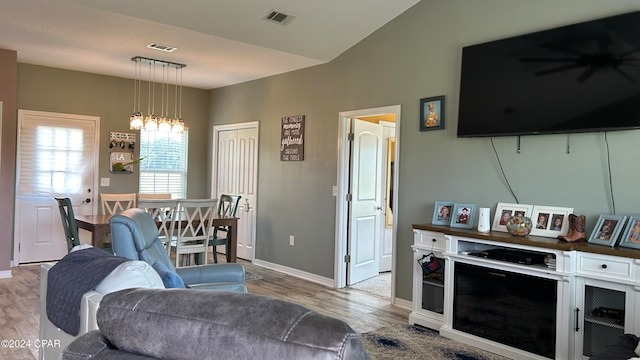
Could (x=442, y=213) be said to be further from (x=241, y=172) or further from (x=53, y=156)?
(x=53, y=156)

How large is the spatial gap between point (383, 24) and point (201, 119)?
3887mm

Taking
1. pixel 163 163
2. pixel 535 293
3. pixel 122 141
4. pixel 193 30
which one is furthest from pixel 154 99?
pixel 535 293

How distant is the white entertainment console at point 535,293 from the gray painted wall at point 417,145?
49 cm

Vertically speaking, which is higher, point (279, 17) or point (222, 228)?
point (279, 17)

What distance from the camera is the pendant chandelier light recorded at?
17.6 ft

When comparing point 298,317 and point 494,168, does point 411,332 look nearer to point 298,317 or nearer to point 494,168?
point 494,168

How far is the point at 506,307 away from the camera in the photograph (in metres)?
3.29

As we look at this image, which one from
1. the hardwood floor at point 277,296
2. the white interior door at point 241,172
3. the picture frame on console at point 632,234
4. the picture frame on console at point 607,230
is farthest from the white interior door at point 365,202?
the picture frame on console at point 632,234

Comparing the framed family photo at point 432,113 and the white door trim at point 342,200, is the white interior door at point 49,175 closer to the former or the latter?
the white door trim at point 342,200

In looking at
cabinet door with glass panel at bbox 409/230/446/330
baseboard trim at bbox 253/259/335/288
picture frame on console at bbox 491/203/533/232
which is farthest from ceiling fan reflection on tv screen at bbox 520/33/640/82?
baseboard trim at bbox 253/259/335/288

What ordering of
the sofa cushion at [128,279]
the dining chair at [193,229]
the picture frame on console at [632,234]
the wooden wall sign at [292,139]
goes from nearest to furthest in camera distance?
the sofa cushion at [128,279] < the picture frame on console at [632,234] < the dining chair at [193,229] < the wooden wall sign at [292,139]

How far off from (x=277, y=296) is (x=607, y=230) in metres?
3.01

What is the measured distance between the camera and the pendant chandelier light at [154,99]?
5.36m

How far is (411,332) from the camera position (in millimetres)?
3775
